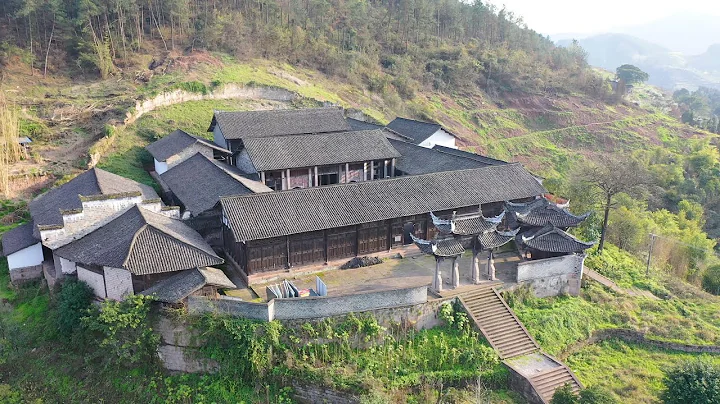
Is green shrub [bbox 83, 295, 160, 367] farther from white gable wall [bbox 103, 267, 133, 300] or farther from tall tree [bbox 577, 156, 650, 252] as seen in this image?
tall tree [bbox 577, 156, 650, 252]

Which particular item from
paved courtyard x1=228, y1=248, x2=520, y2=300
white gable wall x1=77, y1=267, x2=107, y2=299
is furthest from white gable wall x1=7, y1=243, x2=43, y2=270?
paved courtyard x1=228, y1=248, x2=520, y2=300

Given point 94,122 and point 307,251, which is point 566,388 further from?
point 94,122

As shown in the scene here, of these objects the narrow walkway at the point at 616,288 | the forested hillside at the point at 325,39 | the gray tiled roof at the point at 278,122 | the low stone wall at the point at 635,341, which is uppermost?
the forested hillside at the point at 325,39

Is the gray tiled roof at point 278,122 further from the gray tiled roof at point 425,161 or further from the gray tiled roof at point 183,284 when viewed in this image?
the gray tiled roof at point 183,284

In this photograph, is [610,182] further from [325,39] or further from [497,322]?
[325,39]

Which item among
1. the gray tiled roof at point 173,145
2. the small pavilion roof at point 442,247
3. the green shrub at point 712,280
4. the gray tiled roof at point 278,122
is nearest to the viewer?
the small pavilion roof at point 442,247

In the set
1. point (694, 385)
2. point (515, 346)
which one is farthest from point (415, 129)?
point (694, 385)

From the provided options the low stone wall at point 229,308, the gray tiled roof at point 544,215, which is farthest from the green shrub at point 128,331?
the gray tiled roof at point 544,215
